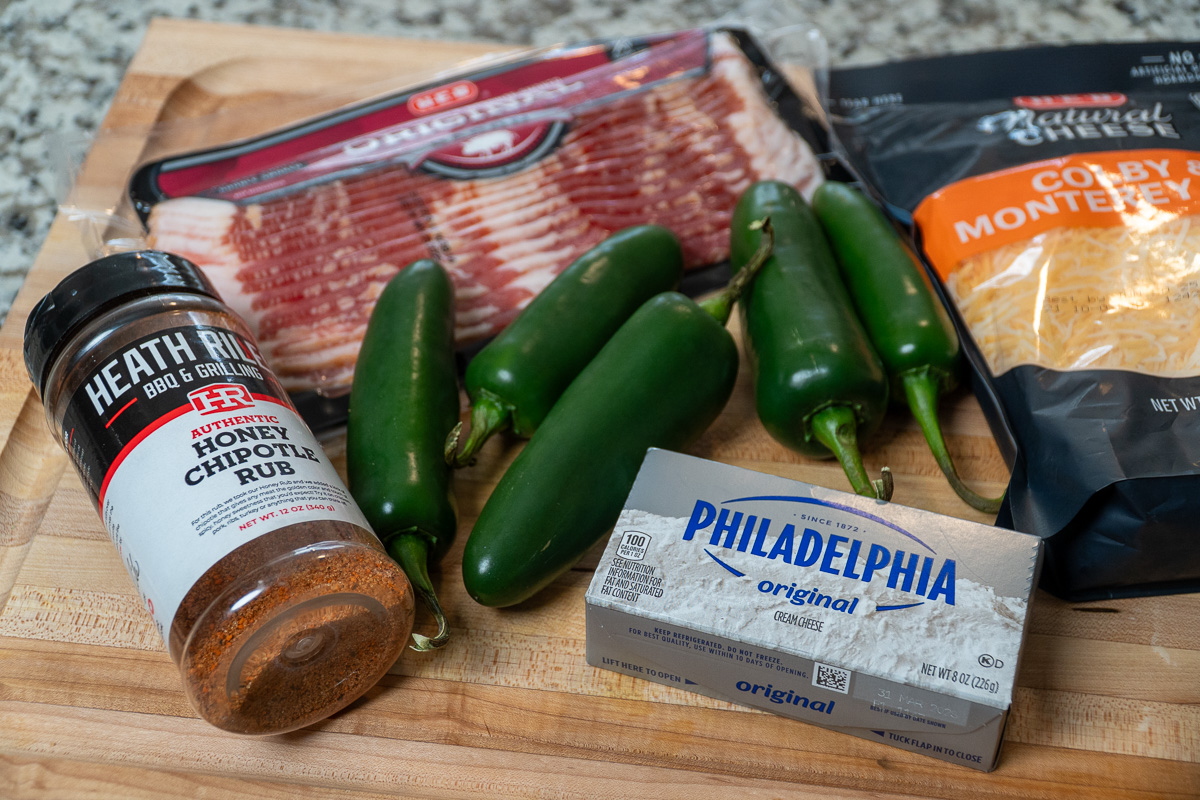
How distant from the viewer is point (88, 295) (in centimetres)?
106

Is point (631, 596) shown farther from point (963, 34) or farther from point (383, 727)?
point (963, 34)

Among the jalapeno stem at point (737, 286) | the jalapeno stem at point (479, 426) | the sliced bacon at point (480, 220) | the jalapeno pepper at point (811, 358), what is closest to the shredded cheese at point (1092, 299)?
the jalapeno pepper at point (811, 358)

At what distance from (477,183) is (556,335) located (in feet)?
1.55

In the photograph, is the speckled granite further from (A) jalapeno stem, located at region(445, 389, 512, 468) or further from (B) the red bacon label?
(A) jalapeno stem, located at region(445, 389, 512, 468)

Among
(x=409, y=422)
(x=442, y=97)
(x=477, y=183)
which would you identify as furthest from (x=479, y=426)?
(x=442, y=97)

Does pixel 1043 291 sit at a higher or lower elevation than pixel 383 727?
higher

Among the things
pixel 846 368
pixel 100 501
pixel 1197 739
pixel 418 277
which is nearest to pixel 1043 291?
pixel 846 368

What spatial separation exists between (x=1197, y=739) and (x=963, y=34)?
1.58 m

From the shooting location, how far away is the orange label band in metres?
1.33

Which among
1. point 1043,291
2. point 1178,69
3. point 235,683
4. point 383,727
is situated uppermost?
point 1178,69

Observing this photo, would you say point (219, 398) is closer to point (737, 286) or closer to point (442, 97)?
point (737, 286)

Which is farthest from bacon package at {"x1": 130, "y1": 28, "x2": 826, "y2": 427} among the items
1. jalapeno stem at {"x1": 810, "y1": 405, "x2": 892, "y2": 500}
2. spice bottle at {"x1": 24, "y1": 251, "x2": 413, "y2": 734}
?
jalapeno stem at {"x1": 810, "y1": 405, "x2": 892, "y2": 500}

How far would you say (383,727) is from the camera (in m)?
1.04

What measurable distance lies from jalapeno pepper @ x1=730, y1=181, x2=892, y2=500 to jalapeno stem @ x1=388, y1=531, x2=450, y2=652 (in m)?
0.48
